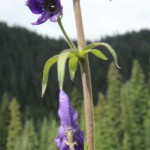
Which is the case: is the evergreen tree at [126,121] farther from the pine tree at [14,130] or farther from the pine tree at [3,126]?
the pine tree at [3,126]

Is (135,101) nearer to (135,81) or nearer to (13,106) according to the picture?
(135,81)

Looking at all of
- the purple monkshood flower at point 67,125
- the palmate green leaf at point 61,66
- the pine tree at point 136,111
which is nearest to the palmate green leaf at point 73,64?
the palmate green leaf at point 61,66

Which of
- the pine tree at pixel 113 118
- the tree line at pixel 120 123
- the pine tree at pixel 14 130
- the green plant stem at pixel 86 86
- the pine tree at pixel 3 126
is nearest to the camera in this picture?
the green plant stem at pixel 86 86

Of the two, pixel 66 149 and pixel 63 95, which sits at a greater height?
pixel 63 95

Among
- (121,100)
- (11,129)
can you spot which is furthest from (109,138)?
(11,129)

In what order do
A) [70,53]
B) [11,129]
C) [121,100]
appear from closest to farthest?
1. [70,53]
2. [121,100]
3. [11,129]

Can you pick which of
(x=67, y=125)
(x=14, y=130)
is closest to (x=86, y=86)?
(x=67, y=125)
